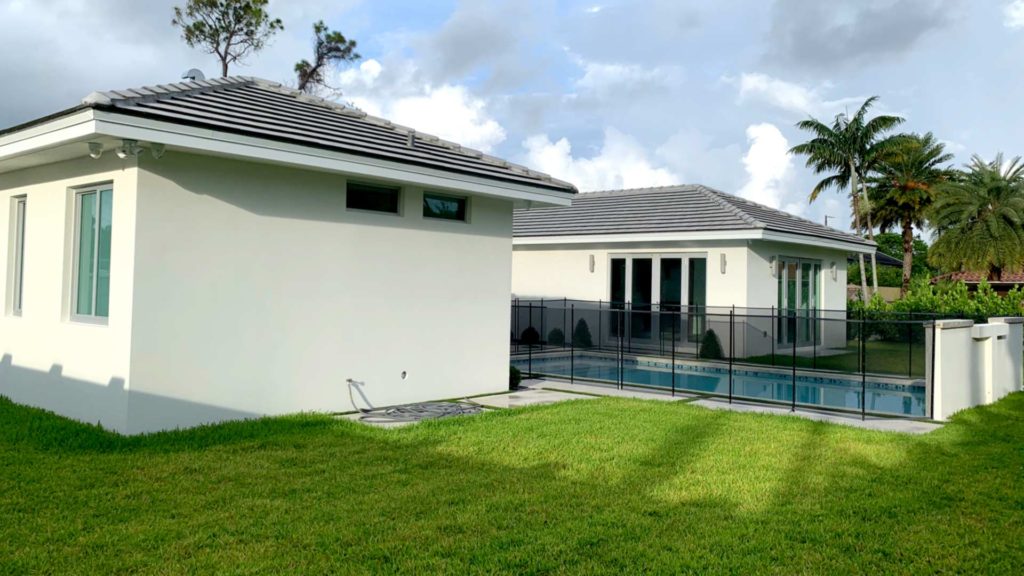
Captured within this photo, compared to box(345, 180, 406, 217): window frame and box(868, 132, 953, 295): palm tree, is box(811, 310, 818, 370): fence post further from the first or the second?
box(868, 132, 953, 295): palm tree

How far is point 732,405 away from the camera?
10.7m

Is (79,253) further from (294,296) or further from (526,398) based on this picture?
(526,398)

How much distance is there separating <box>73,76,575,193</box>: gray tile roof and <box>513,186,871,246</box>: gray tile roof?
6081mm

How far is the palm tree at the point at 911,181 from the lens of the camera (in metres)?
39.9

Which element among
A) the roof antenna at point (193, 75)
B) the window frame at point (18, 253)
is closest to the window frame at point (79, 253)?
the window frame at point (18, 253)

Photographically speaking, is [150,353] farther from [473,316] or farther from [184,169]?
[473,316]

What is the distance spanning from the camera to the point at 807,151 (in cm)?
3659

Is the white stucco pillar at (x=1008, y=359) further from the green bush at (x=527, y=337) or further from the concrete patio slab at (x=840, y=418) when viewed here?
the green bush at (x=527, y=337)

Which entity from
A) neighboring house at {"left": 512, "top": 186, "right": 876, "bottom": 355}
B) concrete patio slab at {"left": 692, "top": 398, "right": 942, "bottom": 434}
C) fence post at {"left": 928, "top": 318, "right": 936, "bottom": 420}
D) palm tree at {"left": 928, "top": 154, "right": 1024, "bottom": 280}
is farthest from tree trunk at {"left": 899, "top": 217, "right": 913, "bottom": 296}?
concrete patio slab at {"left": 692, "top": 398, "right": 942, "bottom": 434}

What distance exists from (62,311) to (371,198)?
381 centimetres

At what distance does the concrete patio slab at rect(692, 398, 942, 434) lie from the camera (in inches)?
355

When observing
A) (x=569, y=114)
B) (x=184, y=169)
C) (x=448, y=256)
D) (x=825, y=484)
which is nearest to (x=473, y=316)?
(x=448, y=256)

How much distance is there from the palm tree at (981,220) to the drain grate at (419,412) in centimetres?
3542

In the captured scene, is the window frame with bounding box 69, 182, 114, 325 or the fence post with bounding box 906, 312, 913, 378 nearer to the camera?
the window frame with bounding box 69, 182, 114, 325
